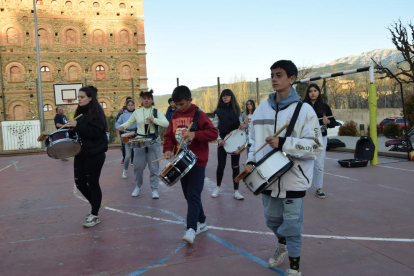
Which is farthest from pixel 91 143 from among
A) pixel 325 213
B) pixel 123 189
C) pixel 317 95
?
pixel 317 95

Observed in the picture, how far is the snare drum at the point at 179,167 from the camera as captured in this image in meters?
4.25

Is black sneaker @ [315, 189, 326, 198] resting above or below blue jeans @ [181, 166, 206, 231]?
below

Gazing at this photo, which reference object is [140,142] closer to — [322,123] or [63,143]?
[63,143]

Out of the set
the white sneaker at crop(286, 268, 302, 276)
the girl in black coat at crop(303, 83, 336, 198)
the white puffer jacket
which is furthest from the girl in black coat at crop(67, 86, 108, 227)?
the girl in black coat at crop(303, 83, 336, 198)

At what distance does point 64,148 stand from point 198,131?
200 centimetres

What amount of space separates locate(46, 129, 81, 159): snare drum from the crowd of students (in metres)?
0.12

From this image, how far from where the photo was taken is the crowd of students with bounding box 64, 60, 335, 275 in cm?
323

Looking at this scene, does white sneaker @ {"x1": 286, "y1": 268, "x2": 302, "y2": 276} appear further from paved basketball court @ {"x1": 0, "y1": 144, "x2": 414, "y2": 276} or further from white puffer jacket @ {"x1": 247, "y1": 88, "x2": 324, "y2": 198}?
white puffer jacket @ {"x1": 247, "y1": 88, "x2": 324, "y2": 198}

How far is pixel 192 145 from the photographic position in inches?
182

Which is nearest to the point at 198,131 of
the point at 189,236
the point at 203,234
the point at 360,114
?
the point at 189,236

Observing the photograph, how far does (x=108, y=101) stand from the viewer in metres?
45.2

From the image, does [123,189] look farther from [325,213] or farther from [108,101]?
[108,101]

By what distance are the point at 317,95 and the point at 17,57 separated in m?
45.0

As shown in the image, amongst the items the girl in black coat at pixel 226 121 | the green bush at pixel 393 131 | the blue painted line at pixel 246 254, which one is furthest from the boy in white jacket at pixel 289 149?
the green bush at pixel 393 131
